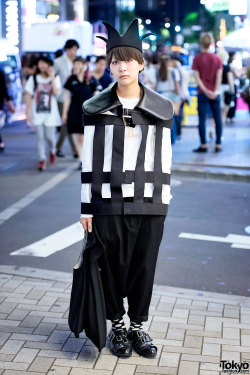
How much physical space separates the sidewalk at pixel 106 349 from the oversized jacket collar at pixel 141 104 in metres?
1.42

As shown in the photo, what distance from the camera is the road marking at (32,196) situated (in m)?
9.02

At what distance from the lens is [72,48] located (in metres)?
14.2

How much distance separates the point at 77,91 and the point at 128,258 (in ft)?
25.5

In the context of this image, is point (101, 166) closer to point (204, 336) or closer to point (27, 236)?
point (204, 336)

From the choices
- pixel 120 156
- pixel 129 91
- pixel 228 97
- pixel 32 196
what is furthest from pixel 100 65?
pixel 120 156

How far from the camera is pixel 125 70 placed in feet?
14.1

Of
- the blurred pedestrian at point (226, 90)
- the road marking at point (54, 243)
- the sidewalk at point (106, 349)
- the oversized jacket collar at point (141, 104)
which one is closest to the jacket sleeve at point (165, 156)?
the oversized jacket collar at point (141, 104)

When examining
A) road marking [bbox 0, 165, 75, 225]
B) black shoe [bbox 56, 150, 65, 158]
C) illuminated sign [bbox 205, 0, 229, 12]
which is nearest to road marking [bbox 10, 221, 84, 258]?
road marking [bbox 0, 165, 75, 225]

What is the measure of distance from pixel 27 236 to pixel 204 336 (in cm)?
350

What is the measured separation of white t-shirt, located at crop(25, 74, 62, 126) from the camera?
39.5ft

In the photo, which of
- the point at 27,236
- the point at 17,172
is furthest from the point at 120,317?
the point at 17,172

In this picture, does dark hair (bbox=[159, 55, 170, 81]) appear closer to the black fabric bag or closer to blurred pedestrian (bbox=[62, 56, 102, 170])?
blurred pedestrian (bbox=[62, 56, 102, 170])

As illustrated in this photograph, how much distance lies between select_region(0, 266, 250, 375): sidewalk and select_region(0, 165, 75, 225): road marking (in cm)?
289

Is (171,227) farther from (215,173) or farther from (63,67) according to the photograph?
(63,67)
